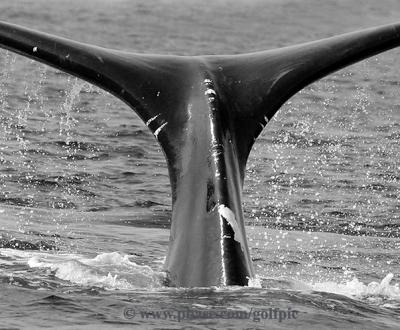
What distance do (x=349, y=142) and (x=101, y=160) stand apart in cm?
384

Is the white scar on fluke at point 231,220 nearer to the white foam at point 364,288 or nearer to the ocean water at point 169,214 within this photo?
the ocean water at point 169,214

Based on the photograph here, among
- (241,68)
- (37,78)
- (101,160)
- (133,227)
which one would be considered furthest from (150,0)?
(241,68)

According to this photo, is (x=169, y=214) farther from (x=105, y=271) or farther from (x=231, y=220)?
(x=231, y=220)

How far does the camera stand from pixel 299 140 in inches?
703

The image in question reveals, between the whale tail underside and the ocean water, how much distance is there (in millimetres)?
586

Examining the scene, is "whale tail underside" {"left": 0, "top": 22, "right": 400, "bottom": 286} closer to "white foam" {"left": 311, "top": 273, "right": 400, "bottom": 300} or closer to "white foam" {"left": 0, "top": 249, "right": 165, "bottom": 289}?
"white foam" {"left": 0, "top": 249, "right": 165, "bottom": 289}

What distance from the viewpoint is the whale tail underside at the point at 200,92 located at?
307 inches

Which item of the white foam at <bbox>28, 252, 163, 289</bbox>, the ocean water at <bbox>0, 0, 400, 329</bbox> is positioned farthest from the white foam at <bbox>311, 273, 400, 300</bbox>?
the white foam at <bbox>28, 252, 163, 289</bbox>

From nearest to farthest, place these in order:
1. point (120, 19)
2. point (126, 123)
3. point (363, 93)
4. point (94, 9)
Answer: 1. point (126, 123)
2. point (363, 93)
3. point (120, 19)
4. point (94, 9)

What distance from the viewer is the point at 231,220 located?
24.7 feet

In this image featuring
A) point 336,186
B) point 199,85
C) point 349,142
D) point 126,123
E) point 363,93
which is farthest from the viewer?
point 363,93

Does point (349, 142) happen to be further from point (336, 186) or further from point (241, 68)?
point (241, 68)

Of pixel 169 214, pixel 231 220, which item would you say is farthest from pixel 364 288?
pixel 169 214

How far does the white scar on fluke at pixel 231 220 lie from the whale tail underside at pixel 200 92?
0.22 ft
